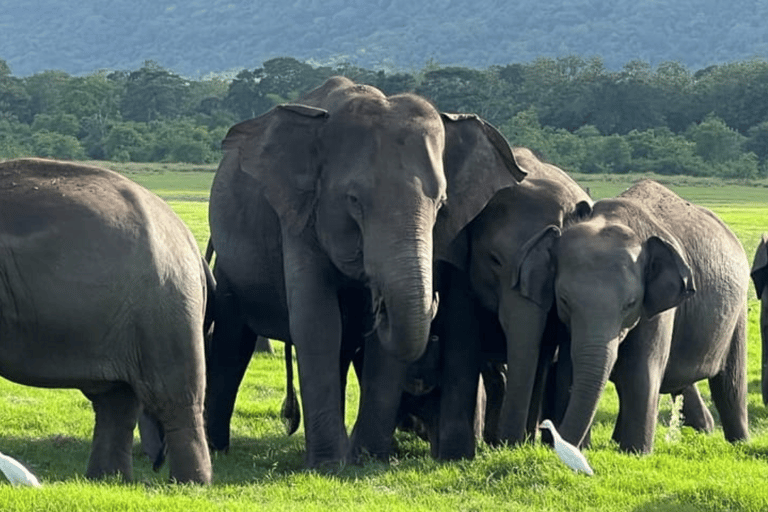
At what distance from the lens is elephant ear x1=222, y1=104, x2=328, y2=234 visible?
9.88 m

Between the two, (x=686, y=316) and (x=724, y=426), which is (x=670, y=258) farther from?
(x=724, y=426)

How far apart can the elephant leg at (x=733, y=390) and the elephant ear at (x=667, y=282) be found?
193 centimetres

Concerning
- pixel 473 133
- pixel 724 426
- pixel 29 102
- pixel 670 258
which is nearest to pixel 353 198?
pixel 473 133

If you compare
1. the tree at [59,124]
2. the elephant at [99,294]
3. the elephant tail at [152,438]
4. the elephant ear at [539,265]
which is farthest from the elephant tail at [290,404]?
the tree at [59,124]

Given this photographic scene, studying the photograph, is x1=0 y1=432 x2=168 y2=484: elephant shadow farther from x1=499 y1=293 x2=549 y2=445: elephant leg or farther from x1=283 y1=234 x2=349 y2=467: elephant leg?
x1=499 y1=293 x2=549 y2=445: elephant leg

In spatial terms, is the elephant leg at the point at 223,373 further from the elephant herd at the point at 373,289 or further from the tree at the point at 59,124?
the tree at the point at 59,124

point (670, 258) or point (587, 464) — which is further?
point (670, 258)

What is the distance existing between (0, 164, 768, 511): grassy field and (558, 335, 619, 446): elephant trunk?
0.19m

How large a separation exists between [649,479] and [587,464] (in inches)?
15.0

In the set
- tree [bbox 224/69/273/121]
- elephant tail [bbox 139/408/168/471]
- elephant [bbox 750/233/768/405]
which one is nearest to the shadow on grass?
elephant tail [bbox 139/408/168/471]

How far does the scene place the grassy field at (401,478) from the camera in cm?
788

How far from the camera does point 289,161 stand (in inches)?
393

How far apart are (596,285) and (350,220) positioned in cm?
154

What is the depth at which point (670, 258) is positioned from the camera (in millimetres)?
9656
